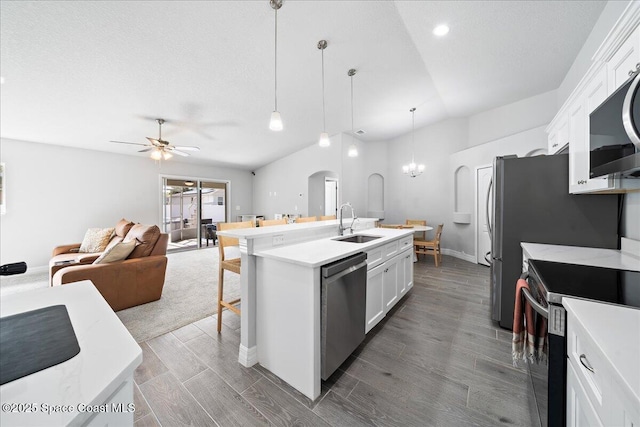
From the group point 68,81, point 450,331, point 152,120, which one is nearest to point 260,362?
point 450,331

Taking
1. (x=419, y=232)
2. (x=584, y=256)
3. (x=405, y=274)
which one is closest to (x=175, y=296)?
(x=405, y=274)

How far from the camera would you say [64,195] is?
4.69 meters

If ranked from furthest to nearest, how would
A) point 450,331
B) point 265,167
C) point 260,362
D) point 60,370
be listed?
point 265,167 < point 450,331 < point 260,362 < point 60,370

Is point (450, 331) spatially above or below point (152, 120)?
below

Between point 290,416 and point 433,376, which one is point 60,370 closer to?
point 290,416

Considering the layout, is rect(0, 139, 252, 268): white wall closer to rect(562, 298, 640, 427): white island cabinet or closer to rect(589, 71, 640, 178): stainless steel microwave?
rect(562, 298, 640, 427): white island cabinet

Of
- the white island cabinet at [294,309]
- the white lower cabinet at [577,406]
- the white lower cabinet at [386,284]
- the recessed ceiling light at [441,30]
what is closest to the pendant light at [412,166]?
the recessed ceiling light at [441,30]

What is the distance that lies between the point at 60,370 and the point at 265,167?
7642 mm

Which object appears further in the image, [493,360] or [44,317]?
[493,360]

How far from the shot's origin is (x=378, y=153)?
688 cm

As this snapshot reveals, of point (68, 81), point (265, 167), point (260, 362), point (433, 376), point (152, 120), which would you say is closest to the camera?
point (433, 376)

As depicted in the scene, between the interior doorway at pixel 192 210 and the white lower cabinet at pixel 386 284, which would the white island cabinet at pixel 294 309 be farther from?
the interior doorway at pixel 192 210

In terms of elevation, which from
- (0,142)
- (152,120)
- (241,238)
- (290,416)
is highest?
(152,120)

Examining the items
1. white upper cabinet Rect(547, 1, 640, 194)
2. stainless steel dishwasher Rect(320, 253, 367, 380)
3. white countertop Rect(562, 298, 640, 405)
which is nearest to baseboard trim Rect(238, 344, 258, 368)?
stainless steel dishwasher Rect(320, 253, 367, 380)
